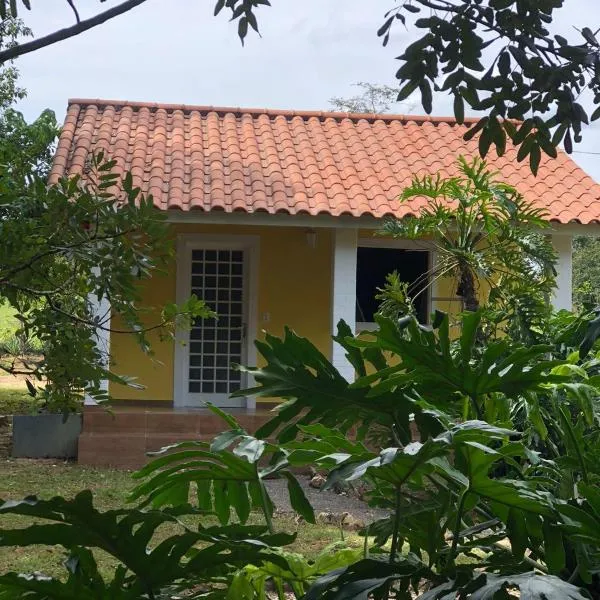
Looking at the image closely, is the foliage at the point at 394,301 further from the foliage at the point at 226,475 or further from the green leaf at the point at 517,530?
the green leaf at the point at 517,530

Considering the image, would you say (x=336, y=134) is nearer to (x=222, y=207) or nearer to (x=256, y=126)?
(x=256, y=126)

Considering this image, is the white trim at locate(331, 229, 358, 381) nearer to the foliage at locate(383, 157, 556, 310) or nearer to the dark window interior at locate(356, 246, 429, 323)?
the dark window interior at locate(356, 246, 429, 323)

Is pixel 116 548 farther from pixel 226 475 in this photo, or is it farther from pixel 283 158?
pixel 283 158

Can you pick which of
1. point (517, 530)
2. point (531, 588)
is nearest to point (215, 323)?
point (517, 530)

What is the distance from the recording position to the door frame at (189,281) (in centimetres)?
→ 1361

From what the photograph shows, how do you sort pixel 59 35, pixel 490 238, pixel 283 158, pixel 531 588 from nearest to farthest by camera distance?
pixel 531 588 → pixel 59 35 → pixel 490 238 → pixel 283 158

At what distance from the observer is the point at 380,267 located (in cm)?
1404

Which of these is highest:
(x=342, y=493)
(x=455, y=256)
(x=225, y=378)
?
(x=455, y=256)

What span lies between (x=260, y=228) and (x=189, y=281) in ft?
3.89

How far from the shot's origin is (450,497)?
2.61 metres

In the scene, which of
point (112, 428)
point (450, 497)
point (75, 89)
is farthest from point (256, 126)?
point (450, 497)

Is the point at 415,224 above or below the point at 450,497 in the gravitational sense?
above

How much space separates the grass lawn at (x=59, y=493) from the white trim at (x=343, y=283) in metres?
2.88

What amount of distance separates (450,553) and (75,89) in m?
14.3
